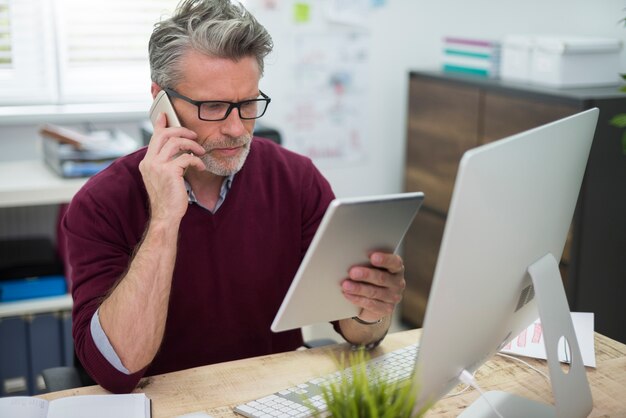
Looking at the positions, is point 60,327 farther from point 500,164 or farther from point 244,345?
point 500,164

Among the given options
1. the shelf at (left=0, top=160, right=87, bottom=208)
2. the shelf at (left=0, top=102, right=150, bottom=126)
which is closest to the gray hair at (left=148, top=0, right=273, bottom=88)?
the shelf at (left=0, top=160, right=87, bottom=208)

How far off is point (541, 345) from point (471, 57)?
1.89 m

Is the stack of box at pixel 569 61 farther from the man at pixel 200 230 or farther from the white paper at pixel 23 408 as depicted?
the white paper at pixel 23 408

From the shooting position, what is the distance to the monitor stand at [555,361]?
1182mm

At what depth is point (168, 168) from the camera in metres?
1.52

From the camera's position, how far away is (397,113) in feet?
11.5

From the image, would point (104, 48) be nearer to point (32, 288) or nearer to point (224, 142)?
point (32, 288)

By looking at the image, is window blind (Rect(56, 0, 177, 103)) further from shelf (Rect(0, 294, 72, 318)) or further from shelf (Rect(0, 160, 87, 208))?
shelf (Rect(0, 294, 72, 318))

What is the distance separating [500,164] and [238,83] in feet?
2.45

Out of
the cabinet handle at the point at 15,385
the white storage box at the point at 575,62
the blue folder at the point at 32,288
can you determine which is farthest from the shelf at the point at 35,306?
the white storage box at the point at 575,62

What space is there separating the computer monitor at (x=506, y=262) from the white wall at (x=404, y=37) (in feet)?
7.06

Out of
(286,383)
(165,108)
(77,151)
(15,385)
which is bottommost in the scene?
(15,385)

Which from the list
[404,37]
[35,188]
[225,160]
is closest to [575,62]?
→ [404,37]

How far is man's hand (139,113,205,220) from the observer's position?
1.51 m
